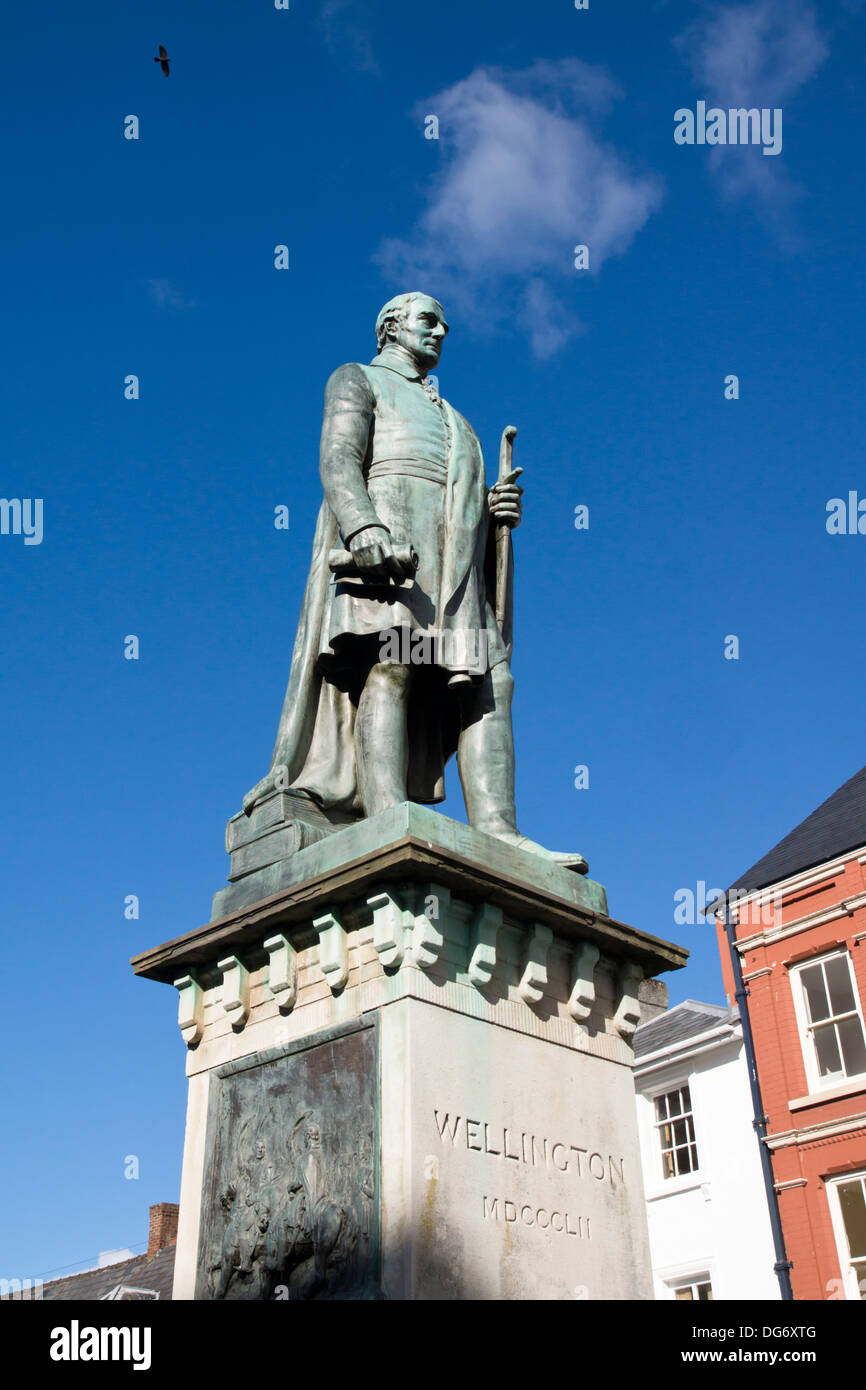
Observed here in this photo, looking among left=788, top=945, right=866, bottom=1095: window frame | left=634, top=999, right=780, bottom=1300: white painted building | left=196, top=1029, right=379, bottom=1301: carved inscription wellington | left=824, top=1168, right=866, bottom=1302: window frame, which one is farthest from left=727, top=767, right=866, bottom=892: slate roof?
left=196, top=1029, right=379, bottom=1301: carved inscription wellington

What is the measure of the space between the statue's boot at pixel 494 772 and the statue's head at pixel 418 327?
2433 millimetres

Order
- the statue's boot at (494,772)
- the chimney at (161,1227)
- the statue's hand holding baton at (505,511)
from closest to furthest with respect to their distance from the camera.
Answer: the statue's boot at (494,772), the statue's hand holding baton at (505,511), the chimney at (161,1227)

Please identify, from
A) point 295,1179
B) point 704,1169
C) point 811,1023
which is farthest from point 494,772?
point 704,1169

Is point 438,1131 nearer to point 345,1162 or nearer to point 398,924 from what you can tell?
point 345,1162

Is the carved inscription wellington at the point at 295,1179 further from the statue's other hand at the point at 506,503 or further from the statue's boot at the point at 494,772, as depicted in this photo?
the statue's other hand at the point at 506,503

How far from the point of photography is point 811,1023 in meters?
28.4

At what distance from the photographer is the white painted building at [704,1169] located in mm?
27438

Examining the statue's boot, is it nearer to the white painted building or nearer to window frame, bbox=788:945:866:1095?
window frame, bbox=788:945:866:1095

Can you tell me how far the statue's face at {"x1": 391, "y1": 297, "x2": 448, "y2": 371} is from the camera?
932 cm

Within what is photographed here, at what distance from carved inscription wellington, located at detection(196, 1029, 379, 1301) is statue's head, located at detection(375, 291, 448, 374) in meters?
4.94

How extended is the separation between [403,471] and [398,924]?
3352 millimetres

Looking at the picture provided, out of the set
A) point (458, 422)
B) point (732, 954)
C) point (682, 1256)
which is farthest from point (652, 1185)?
point (458, 422)

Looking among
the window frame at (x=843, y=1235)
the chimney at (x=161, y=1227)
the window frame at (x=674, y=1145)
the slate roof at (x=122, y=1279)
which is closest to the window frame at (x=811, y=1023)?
the window frame at (x=843, y=1235)

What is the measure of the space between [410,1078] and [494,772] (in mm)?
2396
